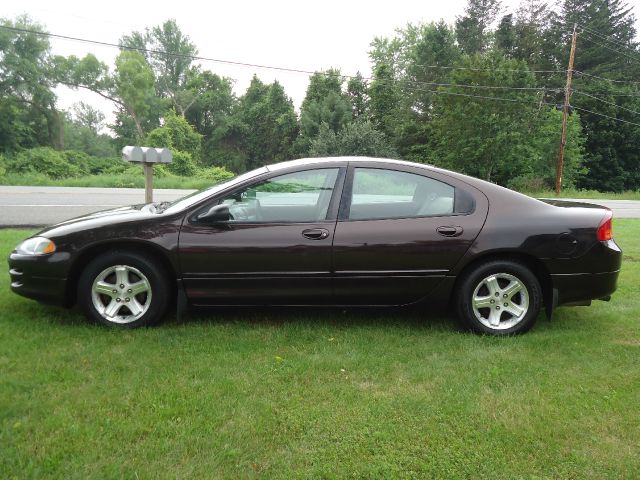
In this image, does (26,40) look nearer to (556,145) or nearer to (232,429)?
(556,145)

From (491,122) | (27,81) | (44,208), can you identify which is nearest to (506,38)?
(491,122)

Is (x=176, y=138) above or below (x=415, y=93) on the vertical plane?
below

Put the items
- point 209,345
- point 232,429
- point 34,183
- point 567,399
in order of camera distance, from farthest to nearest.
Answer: point 34,183 → point 209,345 → point 567,399 → point 232,429

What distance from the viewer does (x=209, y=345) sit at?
11.6 feet

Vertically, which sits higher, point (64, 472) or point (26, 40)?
point (26, 40)

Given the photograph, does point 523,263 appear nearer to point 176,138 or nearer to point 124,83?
point 176,138

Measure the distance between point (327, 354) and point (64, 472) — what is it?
68.7 inches

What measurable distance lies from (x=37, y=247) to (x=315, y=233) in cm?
213

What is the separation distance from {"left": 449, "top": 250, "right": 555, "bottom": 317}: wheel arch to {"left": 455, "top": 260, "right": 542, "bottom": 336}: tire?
3 centimetres

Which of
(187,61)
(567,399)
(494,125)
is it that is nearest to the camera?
(567,399)

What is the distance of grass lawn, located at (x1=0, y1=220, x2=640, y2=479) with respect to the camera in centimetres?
225

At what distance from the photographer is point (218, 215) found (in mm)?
3760

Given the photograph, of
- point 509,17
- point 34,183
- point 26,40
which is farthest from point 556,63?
point 26,40

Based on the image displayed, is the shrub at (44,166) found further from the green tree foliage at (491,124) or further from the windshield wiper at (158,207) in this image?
the windshield wiper at (158,207)
